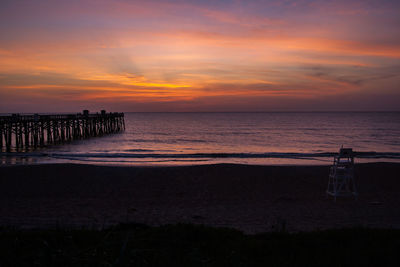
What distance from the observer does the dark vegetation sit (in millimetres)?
3561

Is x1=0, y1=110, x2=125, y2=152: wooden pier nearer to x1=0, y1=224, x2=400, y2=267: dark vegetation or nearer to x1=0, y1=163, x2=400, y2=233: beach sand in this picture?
x1=0, y1=163, x2=400, y2=233: beach sand

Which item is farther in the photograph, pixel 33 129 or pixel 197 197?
pixel 33 129

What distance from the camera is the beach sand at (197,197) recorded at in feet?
25.4

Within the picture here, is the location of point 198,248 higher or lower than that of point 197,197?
higher

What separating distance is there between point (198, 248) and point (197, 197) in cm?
659

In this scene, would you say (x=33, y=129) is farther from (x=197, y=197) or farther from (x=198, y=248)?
(x=198, y=248)

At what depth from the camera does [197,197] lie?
10.9 meters

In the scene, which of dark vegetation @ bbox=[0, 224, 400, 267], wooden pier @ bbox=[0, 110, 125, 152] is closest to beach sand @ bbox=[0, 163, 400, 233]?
dark vegetation @ bbox=[0, 224, 400, 267]

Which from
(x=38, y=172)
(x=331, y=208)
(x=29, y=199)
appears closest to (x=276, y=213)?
(x=331, y=208)

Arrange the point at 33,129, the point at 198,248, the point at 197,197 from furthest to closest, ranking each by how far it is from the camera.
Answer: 1. the point at 33,129
2. the point at 197,197
3. the point at 198,248

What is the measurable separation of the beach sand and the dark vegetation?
2.35 feet

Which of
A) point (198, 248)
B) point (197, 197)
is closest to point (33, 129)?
point (197, 197)

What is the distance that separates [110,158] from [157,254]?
65.1 ft

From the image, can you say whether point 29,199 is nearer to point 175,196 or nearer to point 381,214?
point 175,196
